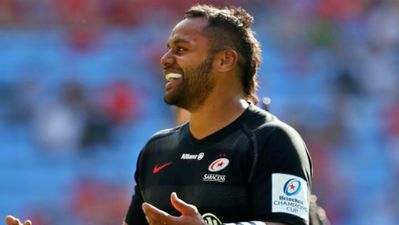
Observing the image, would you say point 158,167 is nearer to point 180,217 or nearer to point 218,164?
point 218,164

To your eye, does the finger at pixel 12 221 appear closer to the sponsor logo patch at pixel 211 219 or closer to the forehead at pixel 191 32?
the sponsor logo patch at pixel 211 219

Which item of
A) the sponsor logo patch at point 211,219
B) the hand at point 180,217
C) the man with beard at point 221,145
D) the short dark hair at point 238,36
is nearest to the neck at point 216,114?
the man with beard at point 221,145

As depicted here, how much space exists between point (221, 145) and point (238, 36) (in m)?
0.49

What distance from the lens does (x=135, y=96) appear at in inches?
476

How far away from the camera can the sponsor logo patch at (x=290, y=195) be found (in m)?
3.81

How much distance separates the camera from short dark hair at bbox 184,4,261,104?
4258mm

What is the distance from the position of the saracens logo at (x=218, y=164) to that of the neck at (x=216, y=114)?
177mm

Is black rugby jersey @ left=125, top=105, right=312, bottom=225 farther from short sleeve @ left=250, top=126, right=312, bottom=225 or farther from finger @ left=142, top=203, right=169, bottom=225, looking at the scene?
finger @ left=142, top=203, right=169, bottom=225

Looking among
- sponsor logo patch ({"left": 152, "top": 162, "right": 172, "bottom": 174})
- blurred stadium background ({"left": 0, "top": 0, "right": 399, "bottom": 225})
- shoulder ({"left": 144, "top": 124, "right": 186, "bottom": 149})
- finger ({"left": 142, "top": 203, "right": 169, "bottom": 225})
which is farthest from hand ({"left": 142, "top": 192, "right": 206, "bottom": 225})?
blurred stadium background ({"left": 0, "top": 0, "right": 399, "bottom": 225})

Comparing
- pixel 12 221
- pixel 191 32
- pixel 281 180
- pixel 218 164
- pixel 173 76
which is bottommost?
pixel 12 221

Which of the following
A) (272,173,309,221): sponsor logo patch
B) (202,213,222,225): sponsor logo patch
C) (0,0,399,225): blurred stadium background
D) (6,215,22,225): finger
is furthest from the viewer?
(0,0,399,225): blurred stadium background

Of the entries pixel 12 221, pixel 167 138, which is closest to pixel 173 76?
pixel 167 138

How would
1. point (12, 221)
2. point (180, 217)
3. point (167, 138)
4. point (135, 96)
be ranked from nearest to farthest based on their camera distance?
point (180, 217) → point (12, 221) → point (167, 138) → point (135, 96)

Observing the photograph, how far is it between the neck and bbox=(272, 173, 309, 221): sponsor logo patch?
0.42m
